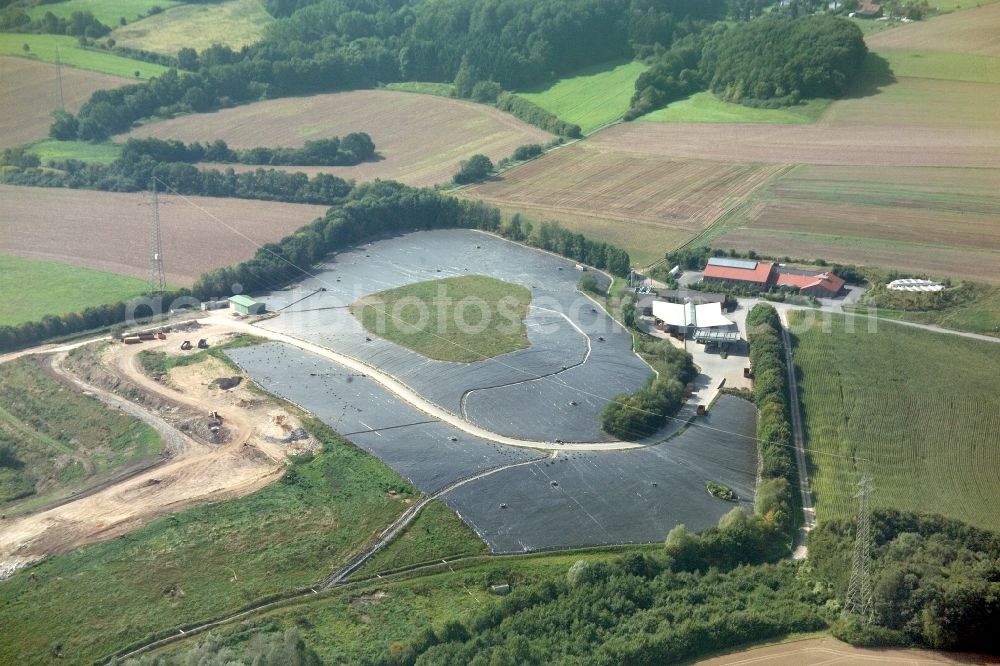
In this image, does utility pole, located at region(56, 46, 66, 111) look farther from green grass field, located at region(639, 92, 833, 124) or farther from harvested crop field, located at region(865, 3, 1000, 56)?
harvested crop field, located at region(865, 3, 1000, 56)

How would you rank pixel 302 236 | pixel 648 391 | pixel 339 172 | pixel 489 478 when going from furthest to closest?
pixel 339 172
pixel 302 236
pixel 648 391
pixel 489 478

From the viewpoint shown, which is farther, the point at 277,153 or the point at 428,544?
the point at 277,153

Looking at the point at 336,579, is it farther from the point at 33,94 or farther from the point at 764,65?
the point at 33,94

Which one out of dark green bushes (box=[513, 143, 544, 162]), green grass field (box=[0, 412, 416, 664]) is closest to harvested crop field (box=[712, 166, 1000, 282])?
dark green bushes (box=[513, 143, 544, 162])

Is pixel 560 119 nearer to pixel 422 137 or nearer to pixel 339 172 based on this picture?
pixel 422 137

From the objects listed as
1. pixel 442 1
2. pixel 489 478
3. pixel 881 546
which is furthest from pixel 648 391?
pixel 442 1

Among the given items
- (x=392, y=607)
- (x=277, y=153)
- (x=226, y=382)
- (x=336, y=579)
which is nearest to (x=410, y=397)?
(x=226, y=382)

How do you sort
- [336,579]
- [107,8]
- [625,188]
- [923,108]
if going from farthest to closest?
[107,8] < [923,108] < [625,188] < [336,579]
